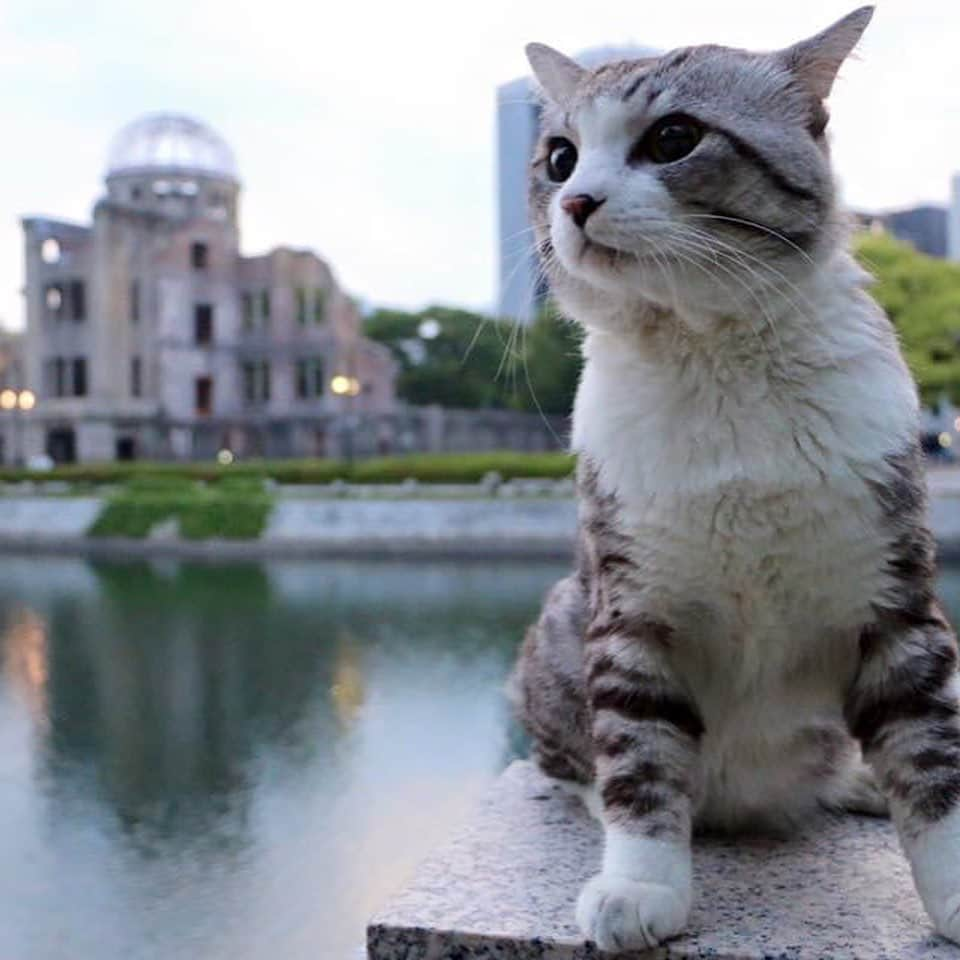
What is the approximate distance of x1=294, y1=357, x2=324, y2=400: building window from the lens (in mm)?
41969

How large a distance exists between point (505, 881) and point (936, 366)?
1234 inches

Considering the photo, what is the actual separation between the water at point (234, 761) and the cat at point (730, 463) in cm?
91

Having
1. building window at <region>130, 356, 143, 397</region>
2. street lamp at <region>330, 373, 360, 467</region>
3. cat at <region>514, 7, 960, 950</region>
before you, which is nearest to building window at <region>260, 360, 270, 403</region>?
street lamp at <region>330, 373, 360, 467</region>

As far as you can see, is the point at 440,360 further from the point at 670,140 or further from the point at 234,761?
the point at 670,140

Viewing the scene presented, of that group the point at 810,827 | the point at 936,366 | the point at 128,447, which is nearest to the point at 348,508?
the point at 936,366

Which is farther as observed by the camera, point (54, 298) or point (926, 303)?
point (54, 298)

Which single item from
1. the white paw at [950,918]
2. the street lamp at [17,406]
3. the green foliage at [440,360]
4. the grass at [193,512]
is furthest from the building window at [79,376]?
the white paw at [950,918]

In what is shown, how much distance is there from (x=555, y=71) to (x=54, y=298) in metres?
46.7

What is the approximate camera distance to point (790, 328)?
1987mm

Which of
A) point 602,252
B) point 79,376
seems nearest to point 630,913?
point 602,252

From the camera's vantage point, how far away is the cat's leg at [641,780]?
6.25 ft

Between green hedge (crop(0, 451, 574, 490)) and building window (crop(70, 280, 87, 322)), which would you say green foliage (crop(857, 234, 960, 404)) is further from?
building window (crop(70, 280, 87, 322))

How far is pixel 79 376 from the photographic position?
4450cm

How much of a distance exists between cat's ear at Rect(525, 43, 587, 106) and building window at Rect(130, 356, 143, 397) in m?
44.3
